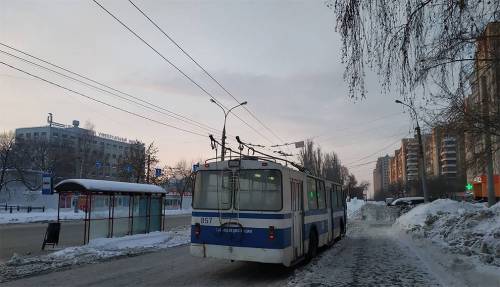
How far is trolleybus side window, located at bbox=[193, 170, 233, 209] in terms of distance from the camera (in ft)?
38.8

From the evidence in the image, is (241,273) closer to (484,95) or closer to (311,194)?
(311,194)

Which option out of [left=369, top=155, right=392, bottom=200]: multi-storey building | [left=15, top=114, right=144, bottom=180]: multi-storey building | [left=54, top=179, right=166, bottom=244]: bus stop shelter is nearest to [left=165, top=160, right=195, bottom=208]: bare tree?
[left=15, top=114, right=144, bottom=180]: multi-storey building

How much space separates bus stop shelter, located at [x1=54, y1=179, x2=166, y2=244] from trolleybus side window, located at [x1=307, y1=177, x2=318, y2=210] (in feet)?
25.8

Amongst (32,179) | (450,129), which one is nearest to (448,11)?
(450,129)

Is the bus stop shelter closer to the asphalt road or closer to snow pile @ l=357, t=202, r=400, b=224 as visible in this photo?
the asphalt road

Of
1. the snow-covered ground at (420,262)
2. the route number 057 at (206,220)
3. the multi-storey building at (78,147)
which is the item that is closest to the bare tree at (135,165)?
the multi-storey building at (78,147)

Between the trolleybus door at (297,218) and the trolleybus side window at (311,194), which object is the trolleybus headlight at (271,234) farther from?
the trolleybus side window at (311,194)

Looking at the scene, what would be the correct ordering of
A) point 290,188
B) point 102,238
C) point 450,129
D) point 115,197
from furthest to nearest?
point 115,197 < point 102,238 < point 450,129 < point 290,188

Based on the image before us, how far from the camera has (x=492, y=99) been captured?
1483 centimetres

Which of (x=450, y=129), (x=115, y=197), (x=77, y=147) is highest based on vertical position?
(x=77, y=147)

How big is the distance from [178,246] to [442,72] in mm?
11817

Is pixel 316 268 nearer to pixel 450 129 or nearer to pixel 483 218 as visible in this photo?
pixel 450 129

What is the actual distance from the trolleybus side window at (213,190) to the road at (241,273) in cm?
166

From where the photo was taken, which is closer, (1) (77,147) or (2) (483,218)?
(2) (483,218)
